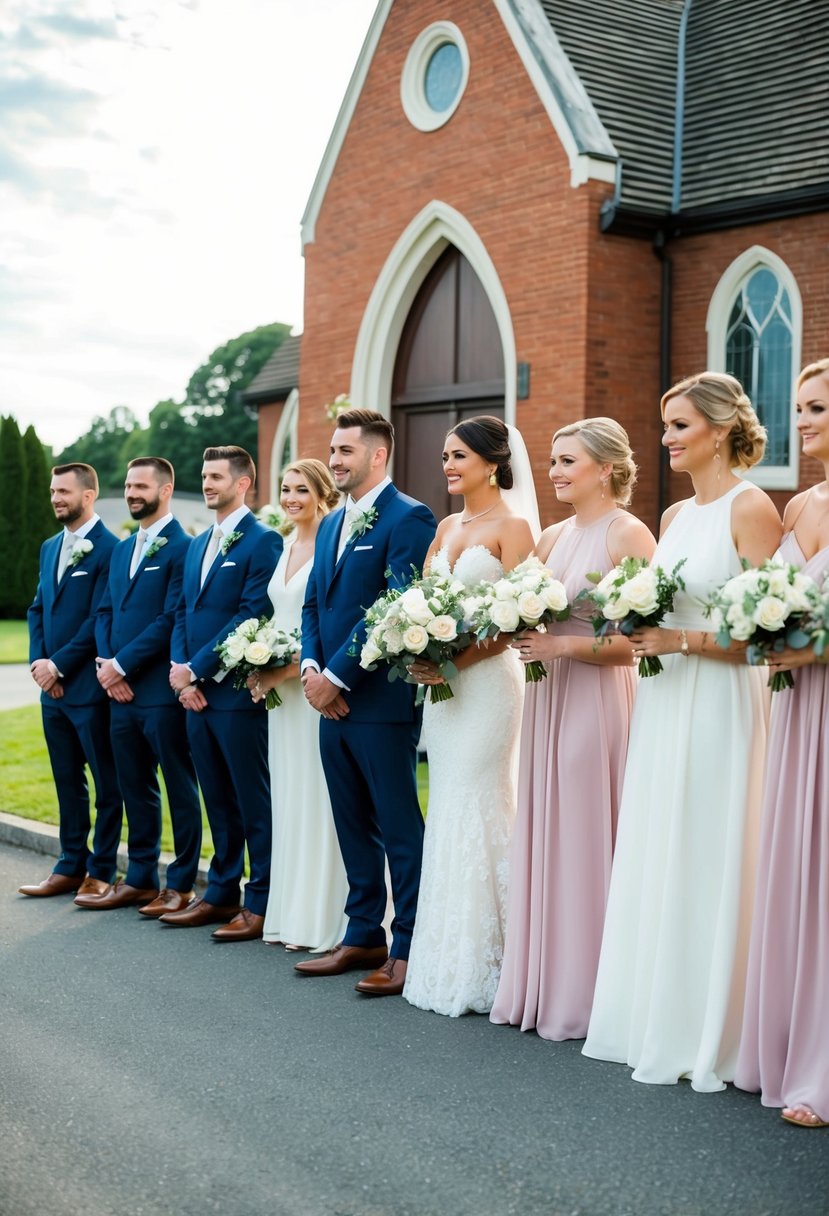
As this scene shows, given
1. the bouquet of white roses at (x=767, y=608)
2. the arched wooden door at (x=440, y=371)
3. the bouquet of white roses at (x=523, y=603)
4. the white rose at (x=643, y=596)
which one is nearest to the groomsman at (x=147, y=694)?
the bouquet of white roses at (x=523, y=603)

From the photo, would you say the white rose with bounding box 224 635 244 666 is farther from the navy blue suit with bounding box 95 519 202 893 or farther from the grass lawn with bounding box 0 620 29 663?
the grass lawn with bounding box 0 620 29 663

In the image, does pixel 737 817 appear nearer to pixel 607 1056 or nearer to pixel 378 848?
pixel 607 1056

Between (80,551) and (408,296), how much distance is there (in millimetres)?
9979

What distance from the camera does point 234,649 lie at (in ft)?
23.9

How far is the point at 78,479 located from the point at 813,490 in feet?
17.1

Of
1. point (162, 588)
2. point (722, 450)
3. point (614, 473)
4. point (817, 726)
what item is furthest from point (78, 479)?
point (817, 726)

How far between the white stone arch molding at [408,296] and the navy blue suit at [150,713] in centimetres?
820

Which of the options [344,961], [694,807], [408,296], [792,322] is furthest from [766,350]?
[694,807]

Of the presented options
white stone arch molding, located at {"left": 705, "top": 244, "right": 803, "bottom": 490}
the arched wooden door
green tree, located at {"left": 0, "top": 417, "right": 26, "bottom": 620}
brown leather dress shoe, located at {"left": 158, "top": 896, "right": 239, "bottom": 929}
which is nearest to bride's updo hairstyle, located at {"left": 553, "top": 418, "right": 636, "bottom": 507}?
brown leather dress shoe, located at {"left": 158, "top": 896, "right": 239, "bottom": 929}

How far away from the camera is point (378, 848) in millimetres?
6961

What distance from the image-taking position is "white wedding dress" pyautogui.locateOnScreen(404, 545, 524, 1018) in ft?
20.3

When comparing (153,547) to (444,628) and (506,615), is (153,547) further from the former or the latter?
(506,615)

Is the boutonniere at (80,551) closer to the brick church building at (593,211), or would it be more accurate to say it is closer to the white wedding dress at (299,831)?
the white wedding dress at (299,831)

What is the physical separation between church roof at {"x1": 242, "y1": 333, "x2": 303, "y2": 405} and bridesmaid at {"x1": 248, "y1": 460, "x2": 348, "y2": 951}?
1985 cm
